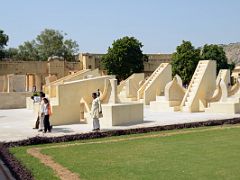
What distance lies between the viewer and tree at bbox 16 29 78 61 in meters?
51.0

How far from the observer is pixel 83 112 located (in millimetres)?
13969

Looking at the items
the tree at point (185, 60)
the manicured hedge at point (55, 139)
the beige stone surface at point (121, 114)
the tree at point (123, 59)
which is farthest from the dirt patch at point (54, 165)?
the tree at point (185, 60)

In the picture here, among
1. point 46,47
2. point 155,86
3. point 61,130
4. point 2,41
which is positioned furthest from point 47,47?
point 61,130

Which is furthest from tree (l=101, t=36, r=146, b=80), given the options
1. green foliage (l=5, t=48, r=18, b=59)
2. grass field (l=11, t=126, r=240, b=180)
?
grass field (l=11, t=126, r=240, b=180)

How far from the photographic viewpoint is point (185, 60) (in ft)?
119

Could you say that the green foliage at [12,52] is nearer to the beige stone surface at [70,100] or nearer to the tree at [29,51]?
the tree at [29,51]

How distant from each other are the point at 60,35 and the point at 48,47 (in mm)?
2277

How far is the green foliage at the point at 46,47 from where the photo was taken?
5094cm

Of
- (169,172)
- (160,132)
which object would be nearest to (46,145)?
(160,132)

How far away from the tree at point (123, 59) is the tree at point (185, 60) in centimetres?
340

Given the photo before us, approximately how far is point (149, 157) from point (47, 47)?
4573 cm

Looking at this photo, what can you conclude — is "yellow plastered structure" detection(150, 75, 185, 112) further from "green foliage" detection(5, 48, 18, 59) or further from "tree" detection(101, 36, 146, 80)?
"green foliage" detection(5, 48, 18, 59)

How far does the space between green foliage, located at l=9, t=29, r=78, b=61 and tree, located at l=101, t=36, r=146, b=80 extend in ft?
48.5

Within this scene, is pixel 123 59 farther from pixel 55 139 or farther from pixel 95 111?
pixel 55 139
